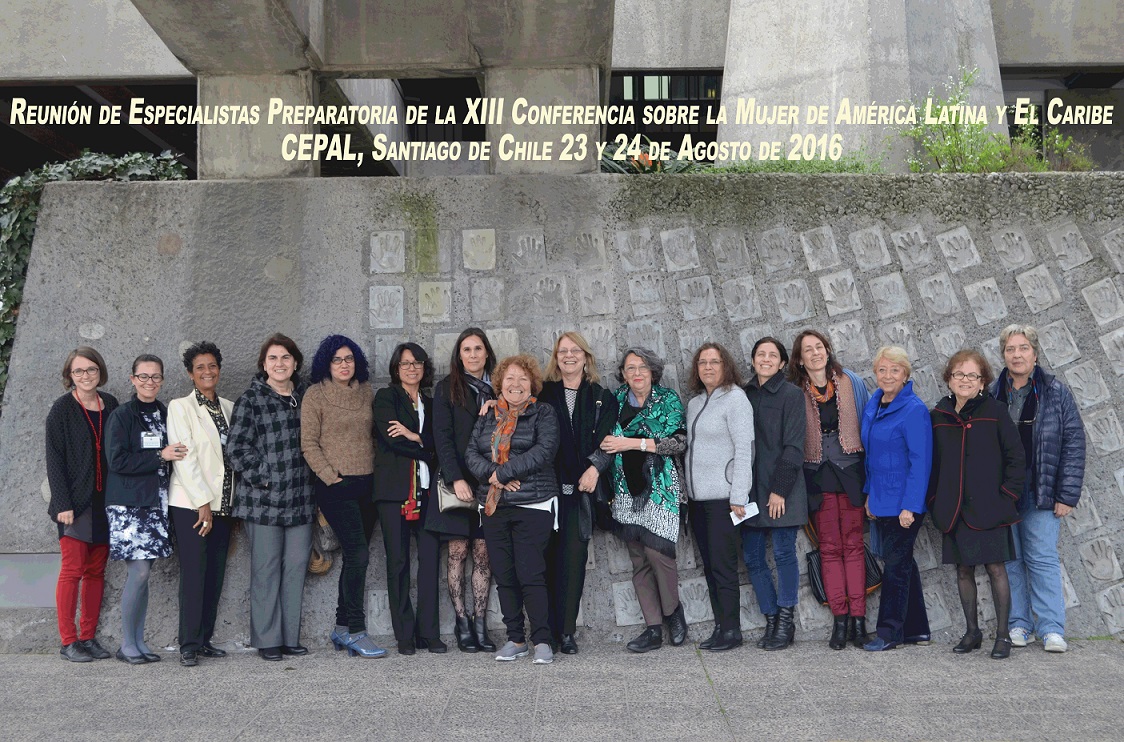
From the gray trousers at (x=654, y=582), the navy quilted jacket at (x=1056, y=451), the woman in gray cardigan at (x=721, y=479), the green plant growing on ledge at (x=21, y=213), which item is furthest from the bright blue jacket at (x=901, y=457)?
the green plant growing on ledge at (x=21, y=213)

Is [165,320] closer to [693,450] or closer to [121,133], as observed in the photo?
[693,450]

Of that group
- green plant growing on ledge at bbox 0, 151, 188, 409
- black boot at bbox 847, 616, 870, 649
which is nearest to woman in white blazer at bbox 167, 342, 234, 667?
green plant growing on ledge at bbox 0, 151, 188, 409

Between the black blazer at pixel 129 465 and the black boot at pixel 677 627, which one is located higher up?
the black blazer at pixel 129 465

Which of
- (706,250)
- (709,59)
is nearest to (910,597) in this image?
(706,250)

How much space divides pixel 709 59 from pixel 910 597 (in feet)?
27.7

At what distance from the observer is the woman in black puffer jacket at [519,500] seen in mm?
5438

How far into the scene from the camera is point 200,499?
5539mm

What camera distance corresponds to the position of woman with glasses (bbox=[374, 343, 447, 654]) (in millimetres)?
5684

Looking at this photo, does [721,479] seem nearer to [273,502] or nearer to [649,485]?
[649,485]

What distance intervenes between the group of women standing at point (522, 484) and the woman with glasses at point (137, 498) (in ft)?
0.04

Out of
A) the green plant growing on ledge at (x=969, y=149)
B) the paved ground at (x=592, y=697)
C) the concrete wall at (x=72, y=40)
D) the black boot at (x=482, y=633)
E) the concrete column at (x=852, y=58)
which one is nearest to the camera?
the paved ground at (x=592, y=697)

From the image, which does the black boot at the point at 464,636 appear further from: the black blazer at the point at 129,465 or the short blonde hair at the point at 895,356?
the short blonde hair at the point at 895,356

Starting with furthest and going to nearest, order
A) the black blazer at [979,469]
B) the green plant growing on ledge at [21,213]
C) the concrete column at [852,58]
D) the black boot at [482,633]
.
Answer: the concrete column at [852,58], the green plant growing on ledge at [21,213], the black boot at [482,633], the black blazer at [979,469]

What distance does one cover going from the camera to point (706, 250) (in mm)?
6441
